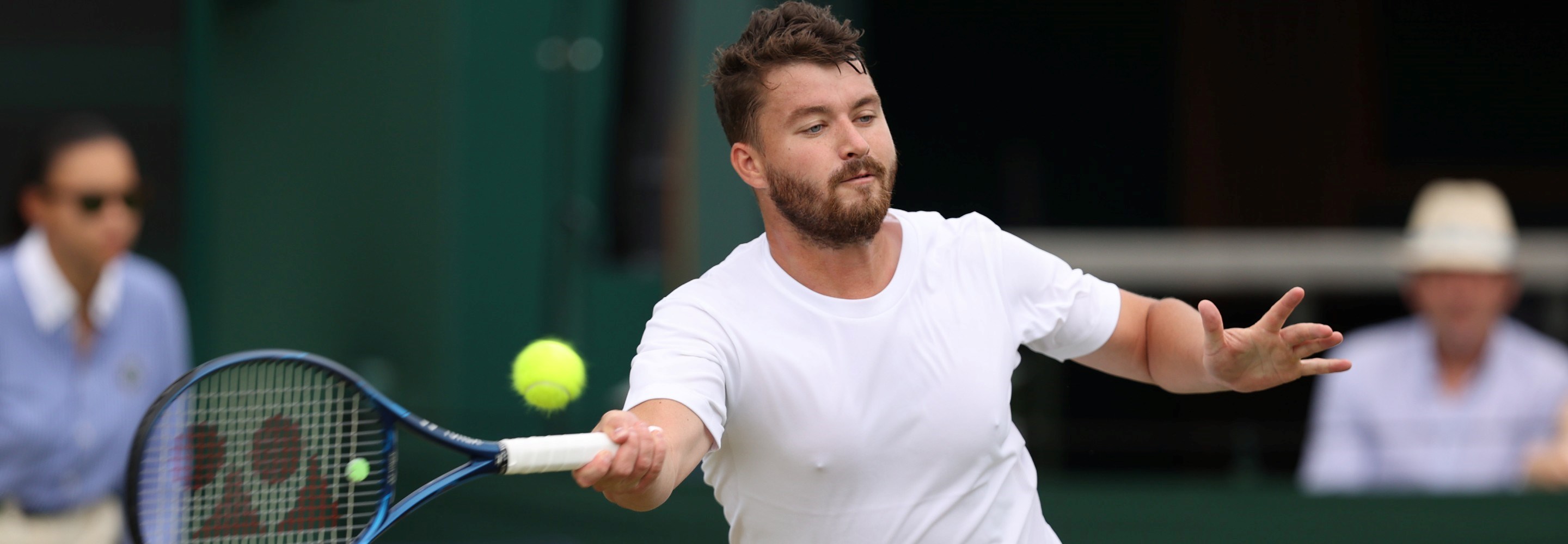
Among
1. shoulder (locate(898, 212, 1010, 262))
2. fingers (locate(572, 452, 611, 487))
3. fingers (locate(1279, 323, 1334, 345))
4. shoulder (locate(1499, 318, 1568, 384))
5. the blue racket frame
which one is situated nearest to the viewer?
fingers (locate(572, 452, 611, 487))

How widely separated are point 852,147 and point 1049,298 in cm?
46

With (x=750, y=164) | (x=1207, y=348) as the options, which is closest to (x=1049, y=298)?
(x=1207, y=348)

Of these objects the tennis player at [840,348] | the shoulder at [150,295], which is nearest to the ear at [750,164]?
the tennis player at [840,348]

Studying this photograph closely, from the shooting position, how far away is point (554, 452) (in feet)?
7.03

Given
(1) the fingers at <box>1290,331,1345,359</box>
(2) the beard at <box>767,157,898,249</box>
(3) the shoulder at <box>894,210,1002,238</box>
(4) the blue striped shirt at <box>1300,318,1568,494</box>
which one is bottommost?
(4) the blue striped shirt at <box>1300,318,1568,494</box>

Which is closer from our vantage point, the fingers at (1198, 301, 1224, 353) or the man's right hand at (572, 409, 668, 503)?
the man's right hand at (572, 409, 668, 503)

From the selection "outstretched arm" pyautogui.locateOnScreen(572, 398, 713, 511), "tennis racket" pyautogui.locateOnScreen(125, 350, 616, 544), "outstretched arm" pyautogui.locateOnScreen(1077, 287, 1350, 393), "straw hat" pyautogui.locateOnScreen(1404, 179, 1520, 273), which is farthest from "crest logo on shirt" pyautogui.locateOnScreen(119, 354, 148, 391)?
"straw hat" pyautogui.locateOnScreen(1404, 179, 1520, 273)

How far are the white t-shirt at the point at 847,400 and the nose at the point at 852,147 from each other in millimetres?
218

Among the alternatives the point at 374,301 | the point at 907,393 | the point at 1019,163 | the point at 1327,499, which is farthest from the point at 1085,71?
the point at 907,393

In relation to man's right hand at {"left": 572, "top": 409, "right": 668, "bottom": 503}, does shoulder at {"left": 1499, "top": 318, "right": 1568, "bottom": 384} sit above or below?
below

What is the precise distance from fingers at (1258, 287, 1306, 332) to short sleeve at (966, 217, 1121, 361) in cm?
30

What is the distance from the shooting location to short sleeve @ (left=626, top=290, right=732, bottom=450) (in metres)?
2.26

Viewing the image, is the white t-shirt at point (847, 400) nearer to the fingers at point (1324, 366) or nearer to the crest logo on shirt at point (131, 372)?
the fingers at point (1324, 366)

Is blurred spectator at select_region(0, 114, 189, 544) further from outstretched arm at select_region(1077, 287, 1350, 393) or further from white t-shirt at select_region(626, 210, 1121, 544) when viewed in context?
outstretched arm at select_region(1077, 287, 1350, 393)
